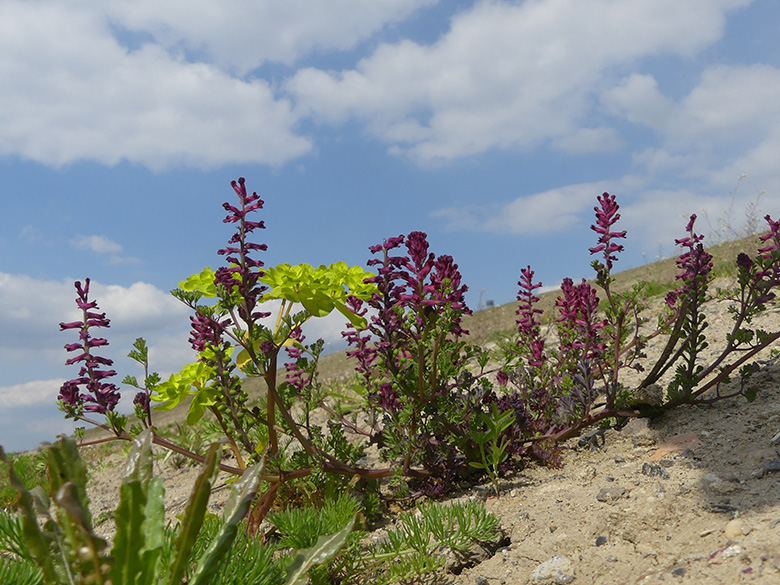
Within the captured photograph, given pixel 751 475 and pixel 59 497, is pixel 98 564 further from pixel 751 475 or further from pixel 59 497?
pixel 751 475

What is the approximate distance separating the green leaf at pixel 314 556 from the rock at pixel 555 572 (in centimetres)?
78

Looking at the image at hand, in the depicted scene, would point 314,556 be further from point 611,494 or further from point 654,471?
point 654,471

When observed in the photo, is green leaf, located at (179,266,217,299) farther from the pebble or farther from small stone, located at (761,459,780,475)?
small stone, located at (761,459,780,475)

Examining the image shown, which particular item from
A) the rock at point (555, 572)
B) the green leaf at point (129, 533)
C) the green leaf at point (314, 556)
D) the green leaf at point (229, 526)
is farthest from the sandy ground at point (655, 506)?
the green leaf at point (129, 533)

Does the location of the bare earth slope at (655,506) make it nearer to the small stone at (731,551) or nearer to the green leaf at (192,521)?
the small stone at (731,551)

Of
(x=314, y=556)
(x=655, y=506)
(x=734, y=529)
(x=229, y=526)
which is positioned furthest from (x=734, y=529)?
(x=229, y=526)

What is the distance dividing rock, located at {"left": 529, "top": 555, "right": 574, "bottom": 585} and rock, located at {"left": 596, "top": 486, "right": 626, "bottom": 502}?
0.53 metres

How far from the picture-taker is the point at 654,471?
2.93m

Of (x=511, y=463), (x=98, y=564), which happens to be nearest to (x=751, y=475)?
(x=511, y=463)

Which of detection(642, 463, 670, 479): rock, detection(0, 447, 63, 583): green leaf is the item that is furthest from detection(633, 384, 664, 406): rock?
detection(0, 447, 63, 583): green leaf

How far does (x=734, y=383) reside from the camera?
414 centimetres

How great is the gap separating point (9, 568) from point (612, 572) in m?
2.09

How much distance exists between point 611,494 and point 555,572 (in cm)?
67

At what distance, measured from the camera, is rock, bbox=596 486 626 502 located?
2.75m
